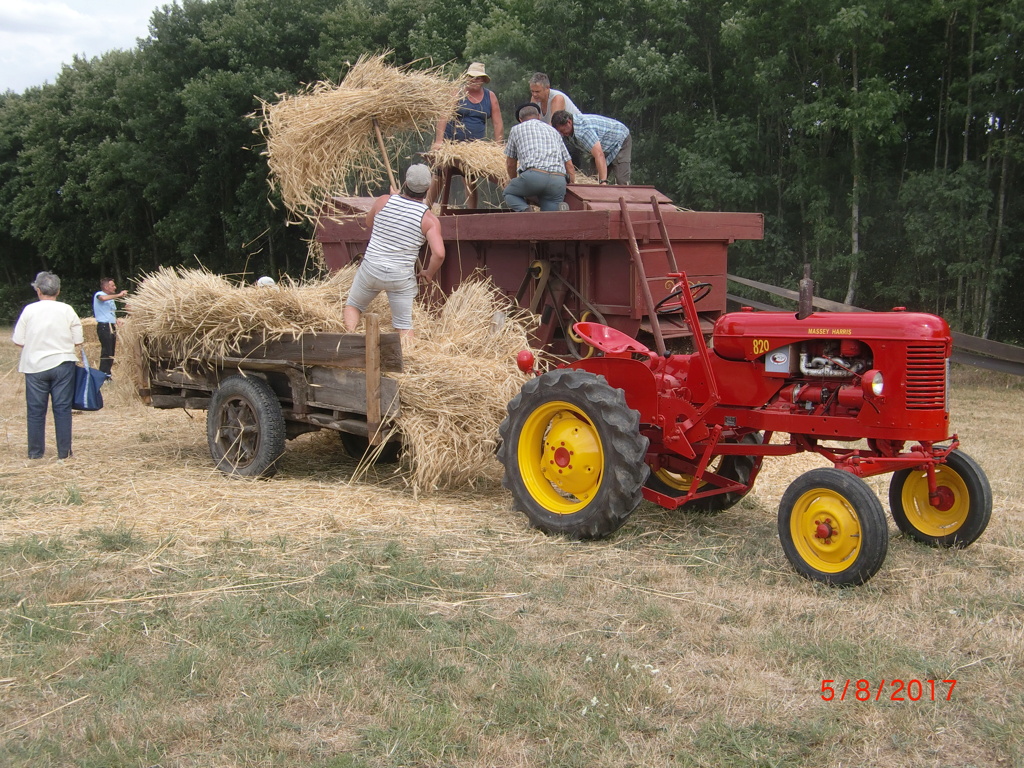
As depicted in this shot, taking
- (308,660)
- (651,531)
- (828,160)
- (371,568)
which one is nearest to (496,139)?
(651,531)

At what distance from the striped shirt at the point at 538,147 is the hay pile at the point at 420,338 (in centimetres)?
95

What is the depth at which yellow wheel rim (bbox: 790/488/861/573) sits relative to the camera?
421 cm

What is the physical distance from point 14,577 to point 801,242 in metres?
12.8

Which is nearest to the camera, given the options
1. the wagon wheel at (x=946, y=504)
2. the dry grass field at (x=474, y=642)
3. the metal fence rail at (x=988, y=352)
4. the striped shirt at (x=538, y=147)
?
the dry grass field at (x=474, y=642)

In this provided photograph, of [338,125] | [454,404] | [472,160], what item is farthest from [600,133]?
[454,404]

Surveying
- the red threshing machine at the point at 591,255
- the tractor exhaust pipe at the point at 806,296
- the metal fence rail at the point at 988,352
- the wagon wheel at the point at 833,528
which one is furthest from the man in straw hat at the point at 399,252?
the metal fence rail at the point at 988,352

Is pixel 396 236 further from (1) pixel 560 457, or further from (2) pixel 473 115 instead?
(2) pixel 473 115

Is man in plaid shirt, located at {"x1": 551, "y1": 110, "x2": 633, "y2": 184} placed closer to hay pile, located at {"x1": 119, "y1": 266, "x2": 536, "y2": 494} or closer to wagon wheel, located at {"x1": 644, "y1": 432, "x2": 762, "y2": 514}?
hay pile, located at {"x1": 119, "y1": 266, "x2": 536, "y2": 494}

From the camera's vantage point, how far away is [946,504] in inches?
189

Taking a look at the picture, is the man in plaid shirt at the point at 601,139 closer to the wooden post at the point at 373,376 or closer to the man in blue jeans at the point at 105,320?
the wooden post at the point at 373,376

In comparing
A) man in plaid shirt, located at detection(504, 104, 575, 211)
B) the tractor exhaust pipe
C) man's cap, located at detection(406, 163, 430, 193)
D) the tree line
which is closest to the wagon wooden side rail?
man's cap, located at detection(406, 163, 430, 193)

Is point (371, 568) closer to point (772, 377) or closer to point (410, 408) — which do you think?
point (410, 408)

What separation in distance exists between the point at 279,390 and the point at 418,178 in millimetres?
1659

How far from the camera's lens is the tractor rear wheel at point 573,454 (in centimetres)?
486
